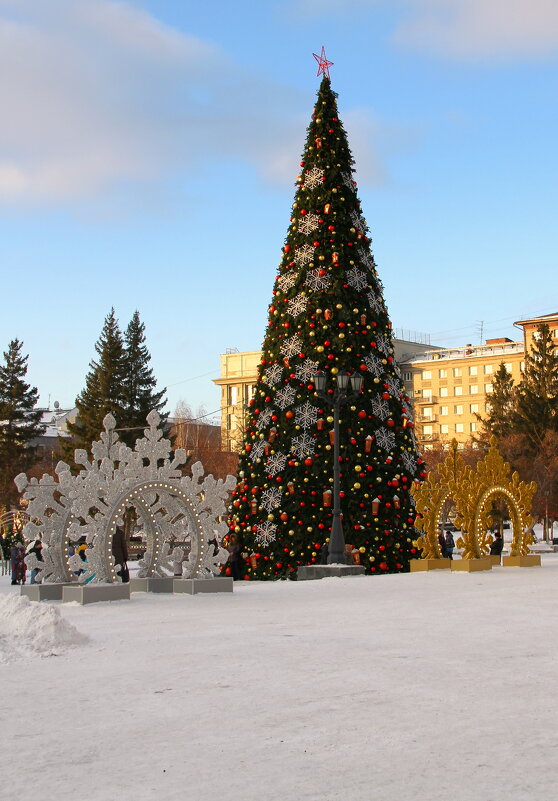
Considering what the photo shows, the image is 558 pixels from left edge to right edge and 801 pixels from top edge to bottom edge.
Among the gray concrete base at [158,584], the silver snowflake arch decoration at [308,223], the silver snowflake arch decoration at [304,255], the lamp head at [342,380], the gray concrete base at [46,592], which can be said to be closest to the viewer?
the gray concrete base at [46,592]

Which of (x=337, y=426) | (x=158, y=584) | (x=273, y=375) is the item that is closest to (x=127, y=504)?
(x=158, y=584)

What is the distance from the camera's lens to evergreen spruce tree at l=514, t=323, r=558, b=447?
5550 cm

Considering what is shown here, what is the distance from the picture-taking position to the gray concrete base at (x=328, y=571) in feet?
67.5

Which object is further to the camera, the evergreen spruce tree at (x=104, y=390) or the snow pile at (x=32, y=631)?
the evergreen spruce tree at (x=104, y=390)

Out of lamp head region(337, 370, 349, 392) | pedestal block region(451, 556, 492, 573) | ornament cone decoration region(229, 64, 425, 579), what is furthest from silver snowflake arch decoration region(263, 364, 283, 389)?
pedestal block region(451, 556, 492, 573)

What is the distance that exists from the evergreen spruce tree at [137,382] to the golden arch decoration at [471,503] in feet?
134

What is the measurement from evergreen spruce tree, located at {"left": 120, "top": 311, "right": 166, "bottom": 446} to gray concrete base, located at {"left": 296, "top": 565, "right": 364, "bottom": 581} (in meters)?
42.7

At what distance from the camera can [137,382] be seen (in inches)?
2549

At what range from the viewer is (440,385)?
124 meters

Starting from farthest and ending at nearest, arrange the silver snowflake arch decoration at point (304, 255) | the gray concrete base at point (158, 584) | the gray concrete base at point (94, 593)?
the silver snowflake arch decoration at point (304, 255) → the gray concrete base at point (158, 584) → the gray concrete base at point (94, 593)

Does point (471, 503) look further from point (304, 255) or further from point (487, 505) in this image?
point (304, 255)

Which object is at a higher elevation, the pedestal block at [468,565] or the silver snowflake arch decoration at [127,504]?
the silver snowflake arch decoration at [127,504]

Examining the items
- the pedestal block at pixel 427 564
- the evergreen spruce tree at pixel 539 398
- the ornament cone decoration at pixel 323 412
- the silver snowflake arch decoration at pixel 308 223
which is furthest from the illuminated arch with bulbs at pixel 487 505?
the evergreen spruce tree at pixel 539 398

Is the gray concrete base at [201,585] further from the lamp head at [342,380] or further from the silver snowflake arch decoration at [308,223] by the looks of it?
the silver snowflake arch decoration at [308,223]
